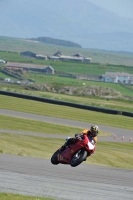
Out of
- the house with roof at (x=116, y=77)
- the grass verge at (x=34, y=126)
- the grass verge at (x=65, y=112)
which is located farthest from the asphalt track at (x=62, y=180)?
the house with roof at (x=116, y=77)

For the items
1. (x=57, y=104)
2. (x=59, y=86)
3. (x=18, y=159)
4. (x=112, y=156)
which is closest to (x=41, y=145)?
(x=112, y=156)

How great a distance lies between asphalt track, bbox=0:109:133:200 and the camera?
15.4m

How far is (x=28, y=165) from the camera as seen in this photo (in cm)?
1934

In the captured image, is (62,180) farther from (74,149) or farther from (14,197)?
(14,197)

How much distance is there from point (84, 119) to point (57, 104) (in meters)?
8.83

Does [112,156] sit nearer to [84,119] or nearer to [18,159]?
[18,159]

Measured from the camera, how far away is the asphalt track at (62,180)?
50.5 feet

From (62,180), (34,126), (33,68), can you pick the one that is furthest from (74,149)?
(33,68)

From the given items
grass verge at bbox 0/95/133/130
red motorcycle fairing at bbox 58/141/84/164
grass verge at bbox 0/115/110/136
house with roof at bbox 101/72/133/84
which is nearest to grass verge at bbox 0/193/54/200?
red motorcycle fairing at bbox 58/141/84/164

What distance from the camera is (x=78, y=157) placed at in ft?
61.6

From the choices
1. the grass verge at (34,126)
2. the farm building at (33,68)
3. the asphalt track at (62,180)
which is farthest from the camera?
the farm building at (33,68)

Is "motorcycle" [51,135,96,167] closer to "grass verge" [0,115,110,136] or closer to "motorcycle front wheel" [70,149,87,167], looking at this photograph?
"motorcycle front wheel" [70,149,87,167]

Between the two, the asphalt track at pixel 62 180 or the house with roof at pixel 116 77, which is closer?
the asphalt track at pixel 62 180

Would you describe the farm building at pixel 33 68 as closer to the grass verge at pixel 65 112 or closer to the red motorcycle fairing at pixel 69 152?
the grass verge at pixel 65 112
